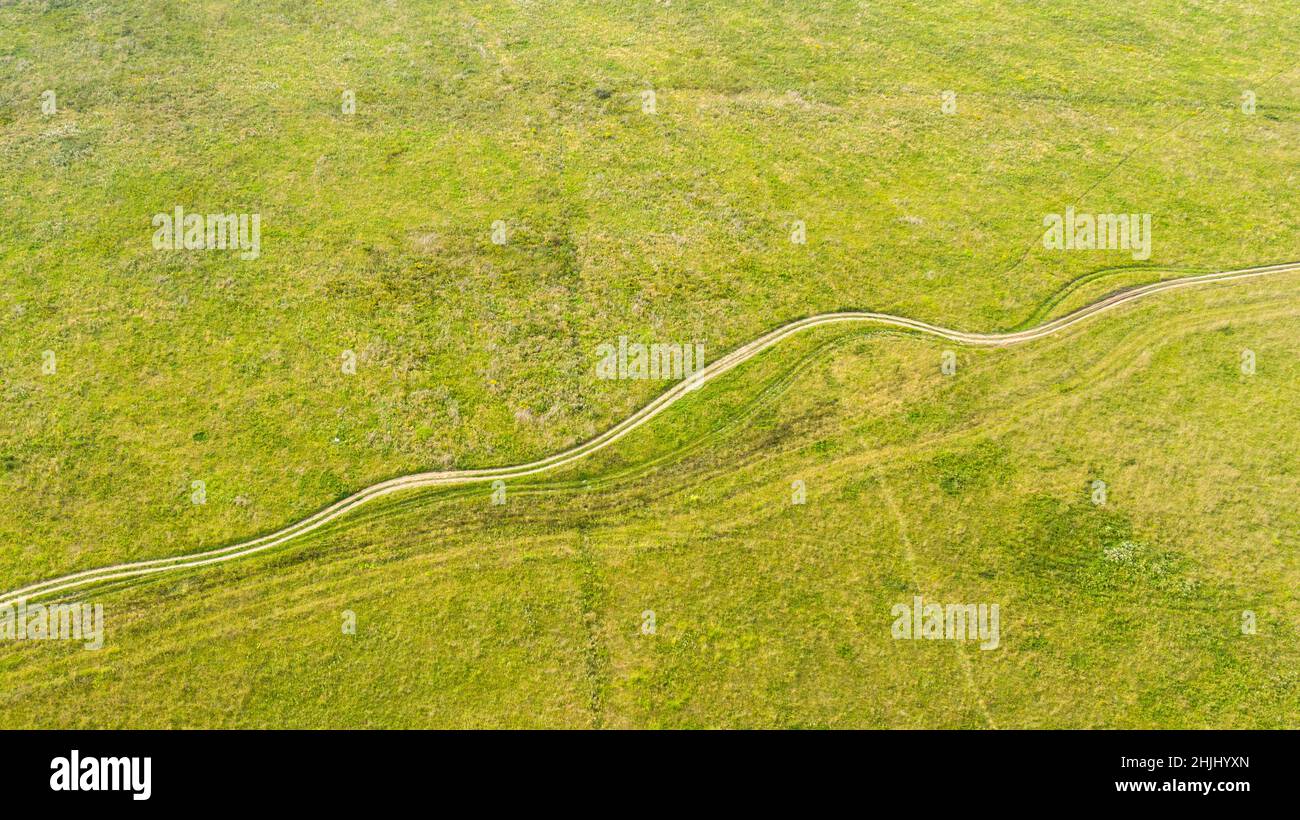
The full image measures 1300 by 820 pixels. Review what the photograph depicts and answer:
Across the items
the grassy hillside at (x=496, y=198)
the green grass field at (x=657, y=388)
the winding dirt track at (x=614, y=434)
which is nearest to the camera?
the green grass field at (x=657, y=388)

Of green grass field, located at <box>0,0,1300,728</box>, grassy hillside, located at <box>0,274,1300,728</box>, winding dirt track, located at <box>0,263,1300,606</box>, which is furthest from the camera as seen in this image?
winding dirt track, located at <box>0,263,1300,606</box>

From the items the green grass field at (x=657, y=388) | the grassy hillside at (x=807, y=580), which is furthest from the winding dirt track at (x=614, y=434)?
the grassy hillside at (x=807, y=580)

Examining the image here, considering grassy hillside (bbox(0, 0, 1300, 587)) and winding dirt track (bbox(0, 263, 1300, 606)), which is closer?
winding dirt track (bbox(0, 263, 1300, 606))

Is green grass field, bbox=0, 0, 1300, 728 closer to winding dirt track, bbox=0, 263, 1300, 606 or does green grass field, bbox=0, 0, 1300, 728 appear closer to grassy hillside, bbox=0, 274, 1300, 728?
grassy hillside, bbox=0, 274, 1300, 728

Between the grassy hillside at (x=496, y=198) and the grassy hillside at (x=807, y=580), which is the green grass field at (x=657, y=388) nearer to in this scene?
the grassy hillside at (x=807, y=580)

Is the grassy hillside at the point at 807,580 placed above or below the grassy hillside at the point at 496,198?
below

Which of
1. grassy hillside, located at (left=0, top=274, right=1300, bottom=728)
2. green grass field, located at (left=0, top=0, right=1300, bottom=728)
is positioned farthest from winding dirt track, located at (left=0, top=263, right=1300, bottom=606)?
grassy hillside, located at (left=0, top=274, right=1300, bottom=728)
